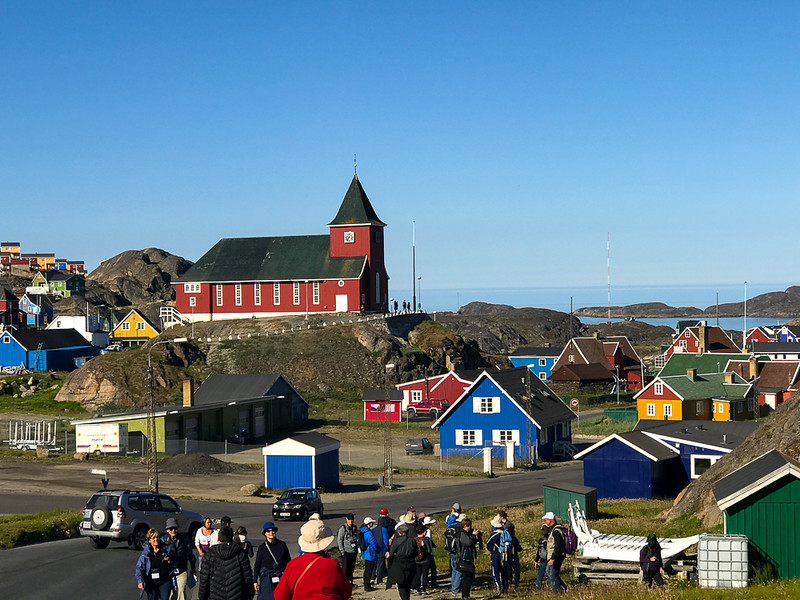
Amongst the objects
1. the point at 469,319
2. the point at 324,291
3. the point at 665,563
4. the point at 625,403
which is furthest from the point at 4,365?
the point at 469,319

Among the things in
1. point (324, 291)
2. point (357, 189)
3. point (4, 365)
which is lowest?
point (4, 365)

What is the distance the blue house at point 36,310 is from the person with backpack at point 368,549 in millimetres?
127582

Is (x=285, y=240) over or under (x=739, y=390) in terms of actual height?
over

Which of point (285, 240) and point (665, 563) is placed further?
point (285, 240)

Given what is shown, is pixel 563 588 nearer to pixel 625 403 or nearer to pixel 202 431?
pixel 202 431

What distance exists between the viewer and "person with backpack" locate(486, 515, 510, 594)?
66.3 feet

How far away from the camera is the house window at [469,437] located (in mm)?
60594

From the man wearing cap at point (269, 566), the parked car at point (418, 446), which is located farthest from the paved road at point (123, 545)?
the parked car at point (418, 446)

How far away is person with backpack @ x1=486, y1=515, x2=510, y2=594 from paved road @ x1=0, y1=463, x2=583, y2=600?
24.4 ft

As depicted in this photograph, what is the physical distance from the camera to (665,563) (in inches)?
860

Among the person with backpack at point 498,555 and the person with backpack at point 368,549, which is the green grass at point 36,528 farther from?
the person with backpack at point 498,555

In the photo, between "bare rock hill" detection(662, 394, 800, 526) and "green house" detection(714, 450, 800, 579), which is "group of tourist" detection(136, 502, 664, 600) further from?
"bare rock hill" detection(662, 394, 800, 526)

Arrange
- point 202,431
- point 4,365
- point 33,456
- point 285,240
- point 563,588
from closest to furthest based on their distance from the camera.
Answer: point 563,588 < point 33,456 < point 202,431 < point 4,365 < point 285,240

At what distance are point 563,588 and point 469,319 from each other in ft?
578
